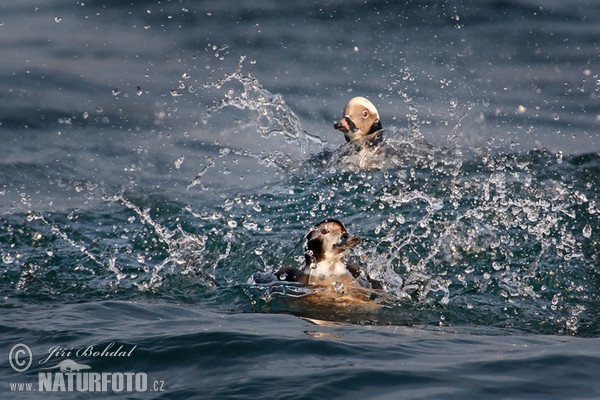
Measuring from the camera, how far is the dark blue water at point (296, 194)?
4945 mm

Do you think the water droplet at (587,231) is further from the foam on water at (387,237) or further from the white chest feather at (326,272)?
the white chest feather at (326,272)

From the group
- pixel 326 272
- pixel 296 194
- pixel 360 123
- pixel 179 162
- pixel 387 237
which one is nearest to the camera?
pixel 326 272

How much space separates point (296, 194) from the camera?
9.32 metres

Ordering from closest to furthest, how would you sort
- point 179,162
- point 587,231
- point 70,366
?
point 70,366
point 587,231
point 179,162

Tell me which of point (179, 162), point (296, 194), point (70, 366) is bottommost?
point (70, 366)

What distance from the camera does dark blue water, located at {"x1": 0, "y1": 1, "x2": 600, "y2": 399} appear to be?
4.95 m

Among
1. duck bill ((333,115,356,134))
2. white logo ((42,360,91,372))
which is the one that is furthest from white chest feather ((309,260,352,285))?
duck bill ((333,115,356,134))

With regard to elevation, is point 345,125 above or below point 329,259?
above

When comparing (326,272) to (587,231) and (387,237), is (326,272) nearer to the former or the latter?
(387,237)

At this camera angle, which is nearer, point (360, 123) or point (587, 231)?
point (587, 231)

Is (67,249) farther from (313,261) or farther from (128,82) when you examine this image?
(128,82)

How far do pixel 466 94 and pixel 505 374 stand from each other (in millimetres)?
9135

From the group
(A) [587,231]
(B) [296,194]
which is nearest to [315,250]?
(A) [587,231]

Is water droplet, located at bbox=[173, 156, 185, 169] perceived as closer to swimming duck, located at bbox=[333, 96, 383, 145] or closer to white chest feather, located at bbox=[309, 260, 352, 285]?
swimming duck, located at bbox=[333, 96, 383, 145]
